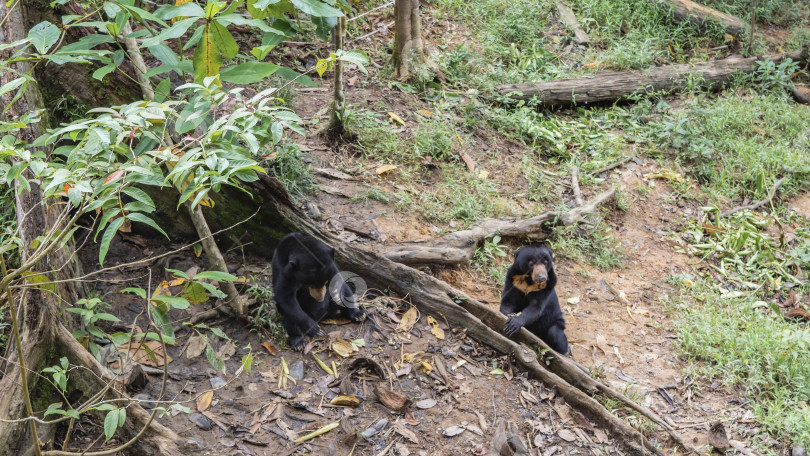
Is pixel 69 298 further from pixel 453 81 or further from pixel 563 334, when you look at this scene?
pixel 453 81

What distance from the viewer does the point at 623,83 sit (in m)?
8.31

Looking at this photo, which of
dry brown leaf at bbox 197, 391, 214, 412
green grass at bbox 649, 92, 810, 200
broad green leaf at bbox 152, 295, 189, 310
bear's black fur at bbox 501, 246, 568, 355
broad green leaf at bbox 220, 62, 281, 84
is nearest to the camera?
broad green leaf at bbox 220, 62, 281, 84

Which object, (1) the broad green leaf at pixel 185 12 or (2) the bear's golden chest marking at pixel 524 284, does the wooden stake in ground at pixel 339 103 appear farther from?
(1) the broad green leaf at pixel 185 12

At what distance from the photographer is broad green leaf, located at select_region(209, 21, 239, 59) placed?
9.19 feet

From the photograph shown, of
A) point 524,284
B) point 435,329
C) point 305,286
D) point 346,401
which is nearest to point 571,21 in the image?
point 524,284

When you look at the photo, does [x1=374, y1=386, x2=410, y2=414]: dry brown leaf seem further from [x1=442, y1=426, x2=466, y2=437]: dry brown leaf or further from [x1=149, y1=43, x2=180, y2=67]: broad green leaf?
[x1=149, y1=43, x2=180, y2=67]: broad green leaf

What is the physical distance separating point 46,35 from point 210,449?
2.17 metres

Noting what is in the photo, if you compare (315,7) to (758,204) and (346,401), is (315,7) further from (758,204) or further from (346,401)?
(758,204)

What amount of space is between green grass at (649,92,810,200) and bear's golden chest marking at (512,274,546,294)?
351 cm

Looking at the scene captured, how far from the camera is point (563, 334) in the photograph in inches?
190

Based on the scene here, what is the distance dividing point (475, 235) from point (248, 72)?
122 inches

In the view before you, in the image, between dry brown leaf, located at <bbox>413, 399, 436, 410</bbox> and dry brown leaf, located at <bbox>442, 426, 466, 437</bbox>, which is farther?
dry brown leaf, located at <bbox>413, 399, 436, 410</bbox>

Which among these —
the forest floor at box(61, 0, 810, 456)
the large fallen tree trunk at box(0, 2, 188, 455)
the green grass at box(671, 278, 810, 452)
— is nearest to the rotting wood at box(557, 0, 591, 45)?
the forest floor at box(61, 0, 810, 456)

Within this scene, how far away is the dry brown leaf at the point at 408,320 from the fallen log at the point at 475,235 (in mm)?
454
